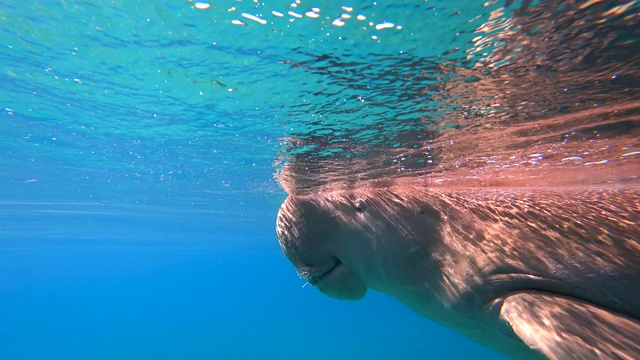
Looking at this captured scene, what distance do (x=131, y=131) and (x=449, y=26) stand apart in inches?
381

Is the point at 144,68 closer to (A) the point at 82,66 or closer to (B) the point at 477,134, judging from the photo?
(A) the point at 82,66

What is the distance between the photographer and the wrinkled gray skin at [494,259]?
2143mm

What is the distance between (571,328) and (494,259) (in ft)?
3.29

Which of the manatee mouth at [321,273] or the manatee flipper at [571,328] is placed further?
the manatee mouth at [321,273]

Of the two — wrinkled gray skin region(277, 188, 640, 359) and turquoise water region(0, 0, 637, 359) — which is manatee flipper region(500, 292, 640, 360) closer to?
wrinkled gray skin region(277, 188, 640, 359)

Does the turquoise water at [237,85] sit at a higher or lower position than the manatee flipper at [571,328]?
higher

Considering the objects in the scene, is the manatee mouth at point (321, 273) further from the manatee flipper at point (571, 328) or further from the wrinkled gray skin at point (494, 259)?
the manatee flipper at point (571, 328)

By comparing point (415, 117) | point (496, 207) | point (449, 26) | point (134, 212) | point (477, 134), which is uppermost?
point (449, 26)

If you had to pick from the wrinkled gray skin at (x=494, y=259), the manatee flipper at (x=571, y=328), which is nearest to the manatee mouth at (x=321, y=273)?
the wrinkled gray skin at (x=494, y=259)

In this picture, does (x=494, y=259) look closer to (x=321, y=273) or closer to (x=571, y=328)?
(x=571, y=328)

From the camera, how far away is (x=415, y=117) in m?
6.93

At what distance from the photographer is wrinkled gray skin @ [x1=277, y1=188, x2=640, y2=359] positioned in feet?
7.03

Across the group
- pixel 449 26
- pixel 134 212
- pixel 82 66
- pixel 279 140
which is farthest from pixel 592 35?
pixel 134 212

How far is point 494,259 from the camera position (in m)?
2.96
